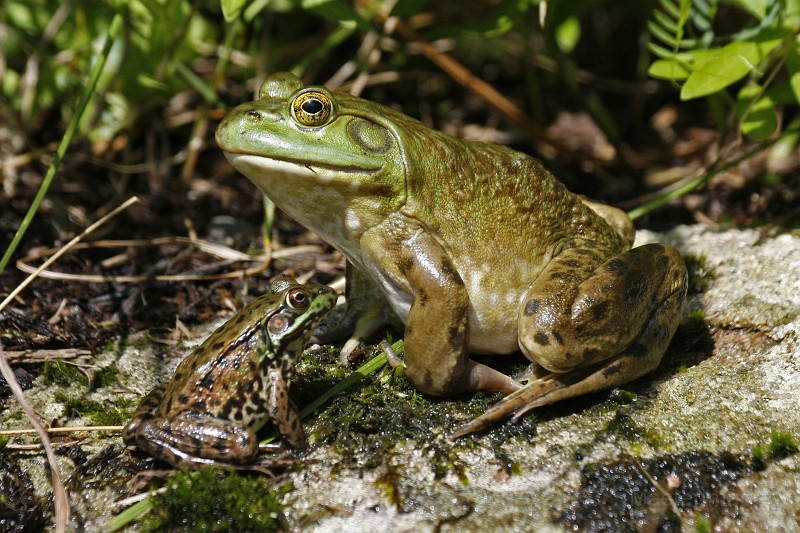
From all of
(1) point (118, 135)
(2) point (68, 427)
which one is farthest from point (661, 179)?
(2) point (68, 427)

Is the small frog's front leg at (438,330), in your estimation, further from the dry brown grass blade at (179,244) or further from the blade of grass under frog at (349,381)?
the dry brown grass blade at (179,244)

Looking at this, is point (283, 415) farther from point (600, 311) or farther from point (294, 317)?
point (600, 311)

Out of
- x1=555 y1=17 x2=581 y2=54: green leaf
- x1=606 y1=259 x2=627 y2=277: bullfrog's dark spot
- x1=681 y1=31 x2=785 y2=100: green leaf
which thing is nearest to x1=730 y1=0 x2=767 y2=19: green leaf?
x1=681 y1=31 x2=785 y2=100: green leaf

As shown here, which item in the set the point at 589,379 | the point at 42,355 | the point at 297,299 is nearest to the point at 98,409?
the point at 42,355

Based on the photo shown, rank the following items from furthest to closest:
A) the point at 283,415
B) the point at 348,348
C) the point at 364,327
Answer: the point at 364,327 → the point at 348,348 → the point at 283,415

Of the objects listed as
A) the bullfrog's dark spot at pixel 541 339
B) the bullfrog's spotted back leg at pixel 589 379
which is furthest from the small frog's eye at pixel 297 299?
the bullfrog's dark spot at pixel 541 339

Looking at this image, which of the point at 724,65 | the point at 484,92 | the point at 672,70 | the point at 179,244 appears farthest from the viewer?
the point at 484,92

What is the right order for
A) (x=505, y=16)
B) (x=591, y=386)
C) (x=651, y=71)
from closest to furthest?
(x=591, y=386) < (x=651, y=71) < (x=505, y=16)

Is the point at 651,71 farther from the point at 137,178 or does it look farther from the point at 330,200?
the point at 137,178
